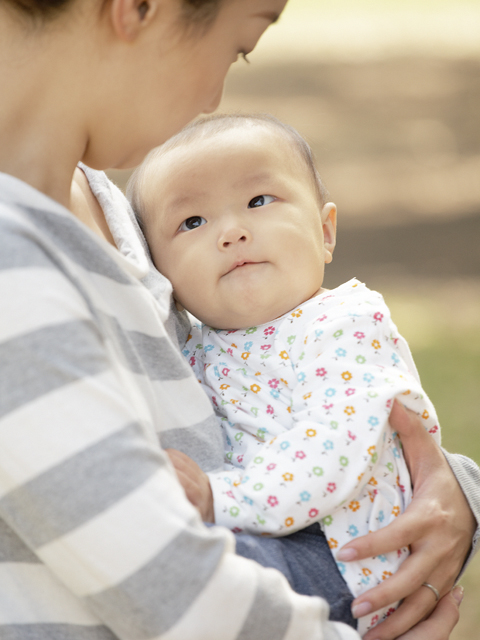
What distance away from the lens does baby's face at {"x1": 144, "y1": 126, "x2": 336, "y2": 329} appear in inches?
50.7

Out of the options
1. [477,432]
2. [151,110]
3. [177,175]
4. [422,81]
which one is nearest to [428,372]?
[477,432]

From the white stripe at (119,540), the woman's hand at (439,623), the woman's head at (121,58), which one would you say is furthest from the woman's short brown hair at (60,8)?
the woman's hand at (439,623)

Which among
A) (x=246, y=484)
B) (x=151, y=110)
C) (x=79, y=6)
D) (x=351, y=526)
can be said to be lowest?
(x=351, y=526)

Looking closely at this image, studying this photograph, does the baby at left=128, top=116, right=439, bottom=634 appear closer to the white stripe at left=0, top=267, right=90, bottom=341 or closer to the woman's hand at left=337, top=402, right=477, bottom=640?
the woman's hand at left=337, top=402, right=477, bottom=640

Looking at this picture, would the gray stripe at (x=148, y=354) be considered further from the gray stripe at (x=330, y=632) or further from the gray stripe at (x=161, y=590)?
the gray stripe at (x=330, y=632)

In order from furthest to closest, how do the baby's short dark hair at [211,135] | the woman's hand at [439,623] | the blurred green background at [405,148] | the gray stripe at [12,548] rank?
the blurred green background at [405,148], the baby's short dark hair at [211,135], the woman's hand at [439,623], the gray stripe at [12,548]

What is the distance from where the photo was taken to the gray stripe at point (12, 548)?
2.68ft

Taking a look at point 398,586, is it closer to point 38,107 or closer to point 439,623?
point 439,623

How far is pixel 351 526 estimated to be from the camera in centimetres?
106

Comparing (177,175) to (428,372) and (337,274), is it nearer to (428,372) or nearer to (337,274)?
(428,372)

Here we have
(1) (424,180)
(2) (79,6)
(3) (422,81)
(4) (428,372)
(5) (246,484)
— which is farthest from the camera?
(3) (422,81)

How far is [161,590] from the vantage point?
73 cm

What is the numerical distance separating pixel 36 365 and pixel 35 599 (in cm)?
28

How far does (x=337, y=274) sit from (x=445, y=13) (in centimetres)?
696
